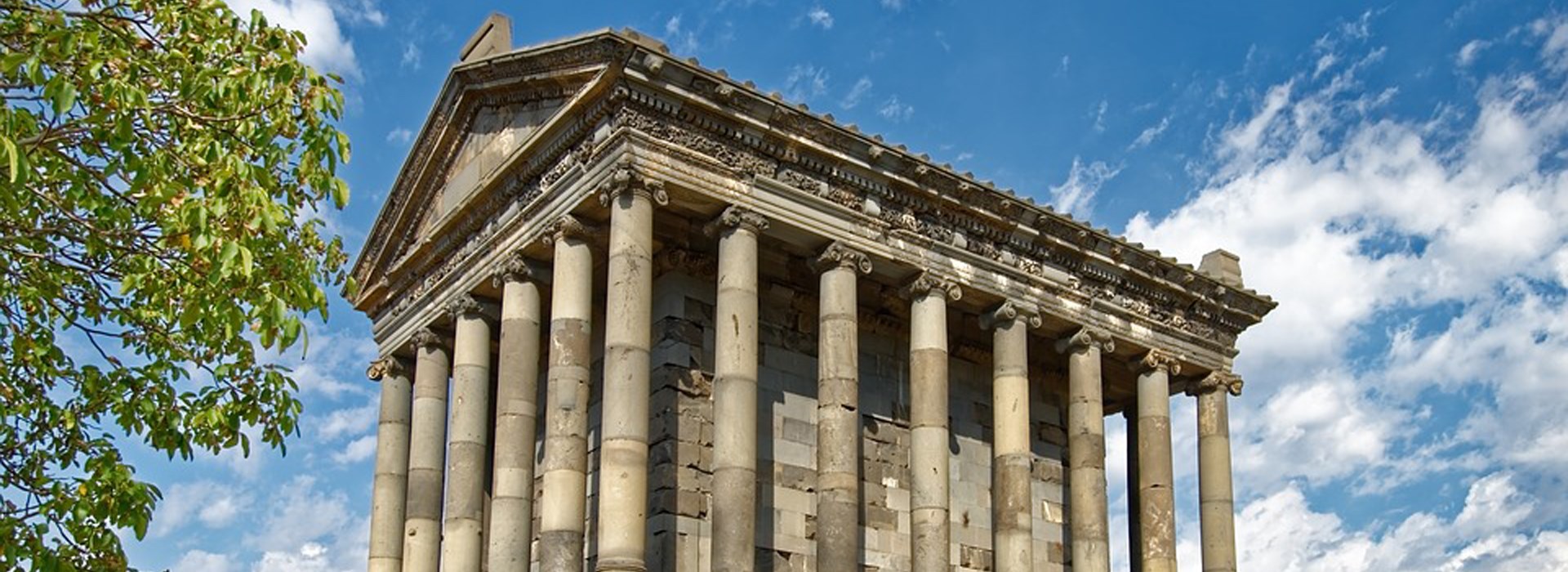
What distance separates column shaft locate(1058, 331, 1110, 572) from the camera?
24.8 meters

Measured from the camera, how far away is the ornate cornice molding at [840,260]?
22.6m

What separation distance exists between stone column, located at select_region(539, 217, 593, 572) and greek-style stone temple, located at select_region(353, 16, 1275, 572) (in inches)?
1.7

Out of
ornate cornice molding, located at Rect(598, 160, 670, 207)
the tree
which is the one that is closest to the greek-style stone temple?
ornate cornice molding, located at Rect(598, 160, 670, 207)

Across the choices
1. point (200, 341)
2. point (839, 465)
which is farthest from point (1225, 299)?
point (200, 341)

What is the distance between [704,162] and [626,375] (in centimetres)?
321

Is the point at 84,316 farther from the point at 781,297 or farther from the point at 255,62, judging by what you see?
the point at 781,297

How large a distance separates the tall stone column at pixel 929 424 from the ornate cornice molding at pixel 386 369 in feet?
27.1

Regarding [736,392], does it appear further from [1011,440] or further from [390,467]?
[390,467]

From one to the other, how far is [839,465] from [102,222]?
10874mm

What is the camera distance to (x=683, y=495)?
22422 millimetres

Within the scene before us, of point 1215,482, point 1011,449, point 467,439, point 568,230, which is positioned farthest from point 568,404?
point 1215,482

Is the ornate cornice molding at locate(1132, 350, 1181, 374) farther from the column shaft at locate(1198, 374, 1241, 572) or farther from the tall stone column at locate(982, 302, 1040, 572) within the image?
the tall stone column at locate(982, 302, 1040, 572)

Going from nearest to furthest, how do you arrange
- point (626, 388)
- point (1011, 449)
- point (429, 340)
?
point (626, 388) < point (1011, 449) < point (429, 340)

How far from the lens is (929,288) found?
23.6 m
